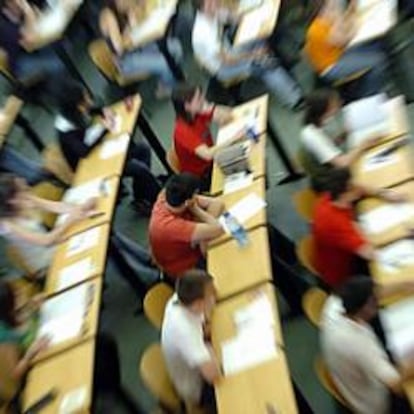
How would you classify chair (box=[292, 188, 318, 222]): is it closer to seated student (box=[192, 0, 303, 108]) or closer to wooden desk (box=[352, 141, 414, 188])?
wooden desk (box=[352, 141, 414, 188])

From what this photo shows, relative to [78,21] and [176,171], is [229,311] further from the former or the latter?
[78,21]

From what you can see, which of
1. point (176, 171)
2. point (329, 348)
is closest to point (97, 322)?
point (329, 348)

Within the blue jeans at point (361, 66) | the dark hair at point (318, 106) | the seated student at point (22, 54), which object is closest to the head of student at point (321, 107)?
the dark hair at point (318, 106)

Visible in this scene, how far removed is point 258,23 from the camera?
7.21m

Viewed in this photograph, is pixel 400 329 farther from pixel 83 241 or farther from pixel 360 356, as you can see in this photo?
pixel 83 241

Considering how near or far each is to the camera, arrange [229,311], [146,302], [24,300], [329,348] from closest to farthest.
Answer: [329,348] → [229,311] → [146,302] → [24,300]

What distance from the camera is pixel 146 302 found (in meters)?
4.50

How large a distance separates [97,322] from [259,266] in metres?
0.96

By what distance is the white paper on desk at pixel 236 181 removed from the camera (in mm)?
5266

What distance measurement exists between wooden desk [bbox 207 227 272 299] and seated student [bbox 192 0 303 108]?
250cm

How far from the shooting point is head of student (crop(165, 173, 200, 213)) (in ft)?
15.0

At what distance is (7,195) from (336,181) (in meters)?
2.15

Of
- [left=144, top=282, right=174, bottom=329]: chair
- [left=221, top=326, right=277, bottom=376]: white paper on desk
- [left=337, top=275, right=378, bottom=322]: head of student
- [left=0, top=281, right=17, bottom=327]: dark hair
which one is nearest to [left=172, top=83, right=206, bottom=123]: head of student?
[left=144, top=282, right=174, bottom=329]: chair

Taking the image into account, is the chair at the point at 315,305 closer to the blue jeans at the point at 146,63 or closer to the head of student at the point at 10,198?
the head of student at the point at 10,198
